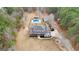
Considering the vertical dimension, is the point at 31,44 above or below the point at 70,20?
below

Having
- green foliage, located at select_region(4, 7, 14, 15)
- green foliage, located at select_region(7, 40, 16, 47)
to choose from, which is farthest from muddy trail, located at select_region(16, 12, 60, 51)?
green foliage, located at select_region(4, 7, 14, 15)

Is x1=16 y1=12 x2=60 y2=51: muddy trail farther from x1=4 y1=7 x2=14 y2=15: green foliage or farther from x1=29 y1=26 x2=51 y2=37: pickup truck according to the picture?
x1=4 y1=7 x2=14 y2=15: green foliage

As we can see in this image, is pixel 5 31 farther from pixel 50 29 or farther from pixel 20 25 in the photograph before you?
pixel 50 29

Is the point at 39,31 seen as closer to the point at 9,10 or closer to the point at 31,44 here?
the point at 31,44

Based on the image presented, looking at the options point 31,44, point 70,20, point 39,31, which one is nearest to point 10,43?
point 31,44

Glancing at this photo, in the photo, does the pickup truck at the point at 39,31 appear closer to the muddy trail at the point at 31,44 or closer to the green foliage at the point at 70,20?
the muddy trail at the point at 31,44

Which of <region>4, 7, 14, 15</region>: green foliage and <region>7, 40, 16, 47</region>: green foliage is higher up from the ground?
<region>4, 7, 14, 15</region>: green foliage

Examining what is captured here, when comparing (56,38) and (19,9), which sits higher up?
(19,9)

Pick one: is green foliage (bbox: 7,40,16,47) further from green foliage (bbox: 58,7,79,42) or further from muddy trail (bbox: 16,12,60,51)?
green foliage (bbox: 58,7,79,42)

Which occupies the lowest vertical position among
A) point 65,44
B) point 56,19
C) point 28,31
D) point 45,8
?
point 65,44


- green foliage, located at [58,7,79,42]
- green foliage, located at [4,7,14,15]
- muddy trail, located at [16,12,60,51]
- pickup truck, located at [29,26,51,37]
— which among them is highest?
green foliage, located at [4,7,14,15]
